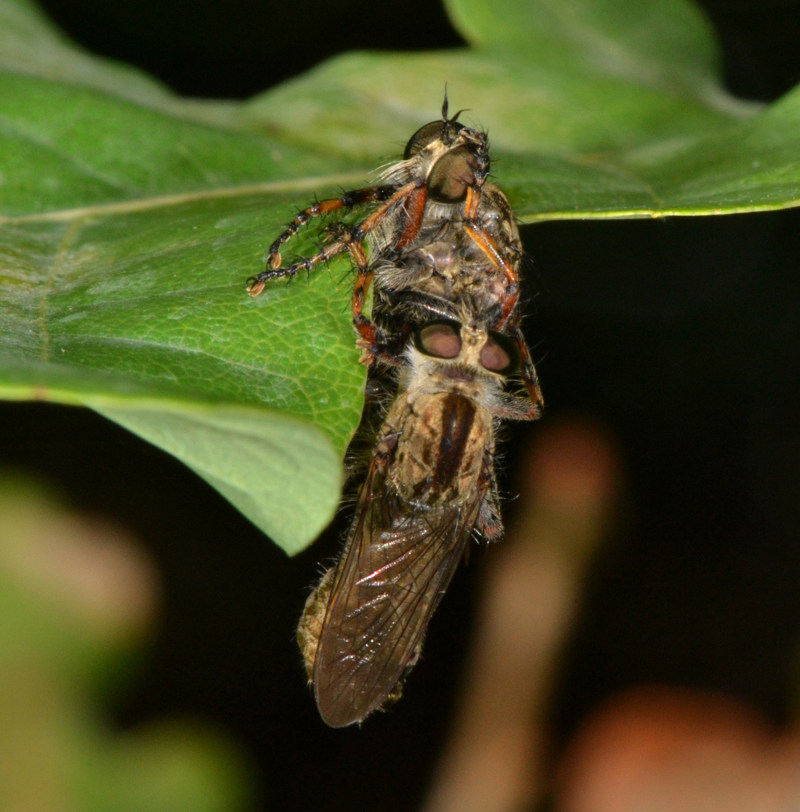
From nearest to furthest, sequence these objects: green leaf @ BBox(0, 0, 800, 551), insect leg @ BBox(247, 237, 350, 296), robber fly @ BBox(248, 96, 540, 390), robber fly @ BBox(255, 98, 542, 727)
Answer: green leaf @ BBox(0, 0, 800, 551)
insect leg @ BBox(247, 237, 350, 296)
robber fly @ BBox(248, 96, 540, 390)
robber fly @ BBox(255, 98, 542, 727)

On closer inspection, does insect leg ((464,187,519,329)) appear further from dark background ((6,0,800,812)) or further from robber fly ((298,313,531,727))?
dark background ((6,0,800,812))

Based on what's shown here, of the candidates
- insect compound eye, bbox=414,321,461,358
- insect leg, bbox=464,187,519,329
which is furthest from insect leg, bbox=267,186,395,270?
insect compound eye, bbox=414,321,461,358

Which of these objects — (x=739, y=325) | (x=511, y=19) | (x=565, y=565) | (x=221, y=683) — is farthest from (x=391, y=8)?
(x=221, y=683)

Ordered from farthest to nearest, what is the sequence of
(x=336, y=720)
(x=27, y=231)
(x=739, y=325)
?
(x=739, y=325) < (x=336, y=720) < (x=27, y=231)

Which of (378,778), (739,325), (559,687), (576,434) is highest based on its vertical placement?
(739,325)

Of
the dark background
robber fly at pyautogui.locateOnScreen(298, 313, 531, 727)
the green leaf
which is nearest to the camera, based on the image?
the green leaf

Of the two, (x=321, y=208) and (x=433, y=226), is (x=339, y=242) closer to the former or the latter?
(x=321, y=208)

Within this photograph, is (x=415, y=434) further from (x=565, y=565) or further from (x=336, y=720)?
(x=565, y=565)
